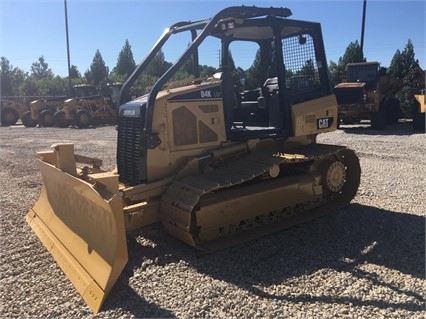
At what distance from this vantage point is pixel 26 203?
6.86 m

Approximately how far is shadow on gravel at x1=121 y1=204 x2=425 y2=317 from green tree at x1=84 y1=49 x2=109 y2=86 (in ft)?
177

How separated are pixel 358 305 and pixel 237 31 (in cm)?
404

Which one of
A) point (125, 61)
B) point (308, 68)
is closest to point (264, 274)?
point (308, 68)

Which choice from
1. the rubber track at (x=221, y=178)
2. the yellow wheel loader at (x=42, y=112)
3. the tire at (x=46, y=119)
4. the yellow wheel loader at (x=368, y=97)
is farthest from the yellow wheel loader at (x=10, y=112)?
the rubber track at (x=221, y=178)

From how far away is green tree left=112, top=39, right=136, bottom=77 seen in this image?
58094 mm

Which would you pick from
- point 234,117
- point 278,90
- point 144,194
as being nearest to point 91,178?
point 144,194

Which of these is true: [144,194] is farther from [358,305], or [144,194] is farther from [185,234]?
[358,305]

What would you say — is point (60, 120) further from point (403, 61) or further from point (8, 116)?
point (403, 61)

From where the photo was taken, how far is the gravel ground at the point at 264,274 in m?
3.48

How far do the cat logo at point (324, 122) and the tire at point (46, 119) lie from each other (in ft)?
72.1

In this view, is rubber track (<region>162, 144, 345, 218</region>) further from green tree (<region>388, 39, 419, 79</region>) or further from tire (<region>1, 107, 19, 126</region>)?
tire (<region>1, 107, 19, 126</region>)

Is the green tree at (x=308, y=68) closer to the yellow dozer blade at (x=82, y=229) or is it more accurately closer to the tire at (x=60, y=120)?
the yellow dozer blade at (x=82, y=229)

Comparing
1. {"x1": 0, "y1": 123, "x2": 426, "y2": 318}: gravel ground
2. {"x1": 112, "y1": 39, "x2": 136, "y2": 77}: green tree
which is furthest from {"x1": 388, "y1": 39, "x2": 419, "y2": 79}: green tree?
{"x1": 112, "y1": 39, "x2": 136, "y2": 77}: green tree

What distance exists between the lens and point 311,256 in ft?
14.6
